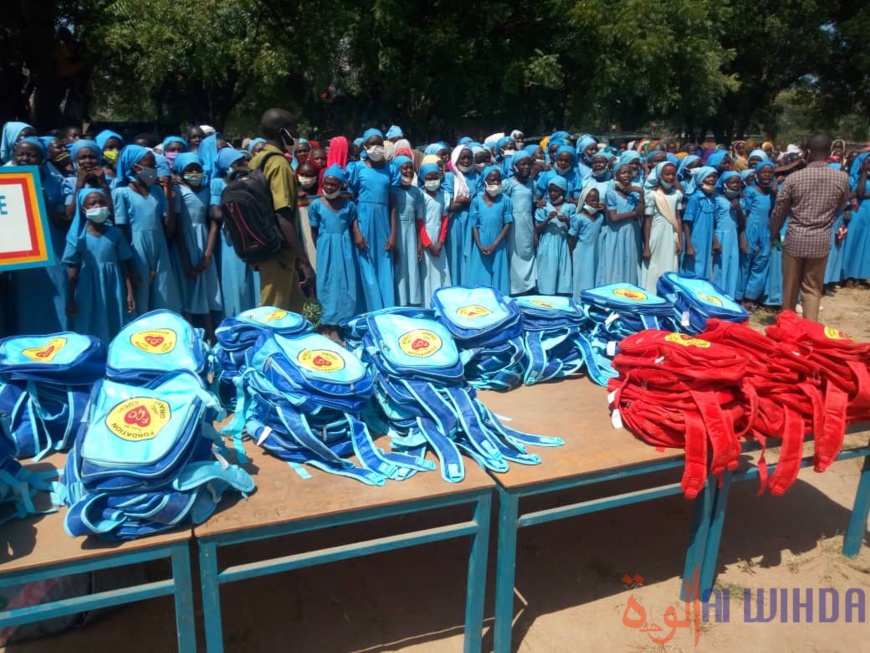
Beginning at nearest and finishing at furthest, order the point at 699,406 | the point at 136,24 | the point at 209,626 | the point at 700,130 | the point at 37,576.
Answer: the point at 37,576
the point at 209,626
the point at 699,406
the point at 136,24
the point at 700,130

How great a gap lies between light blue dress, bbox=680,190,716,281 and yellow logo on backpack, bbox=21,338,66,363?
5739 millimetres

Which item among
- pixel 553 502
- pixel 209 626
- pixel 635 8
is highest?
pixel 635 8

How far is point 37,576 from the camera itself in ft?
6.49

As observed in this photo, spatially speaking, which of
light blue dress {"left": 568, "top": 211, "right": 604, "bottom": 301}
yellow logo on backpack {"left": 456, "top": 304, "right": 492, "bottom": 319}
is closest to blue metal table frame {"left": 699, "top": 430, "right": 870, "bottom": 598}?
yellow logo on backpack {"left": 456, "top": 304, "right": 492, "bottom": 319}

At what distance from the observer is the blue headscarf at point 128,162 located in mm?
4824

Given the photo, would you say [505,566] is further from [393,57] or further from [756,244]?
[393,57]

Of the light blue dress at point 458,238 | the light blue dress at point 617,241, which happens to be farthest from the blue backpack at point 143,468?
the light blue dress at point 617,241

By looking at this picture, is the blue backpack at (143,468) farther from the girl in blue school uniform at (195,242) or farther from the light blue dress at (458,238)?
the light blue dress at (458,238)

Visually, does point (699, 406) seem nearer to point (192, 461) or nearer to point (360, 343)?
point (360, 343)

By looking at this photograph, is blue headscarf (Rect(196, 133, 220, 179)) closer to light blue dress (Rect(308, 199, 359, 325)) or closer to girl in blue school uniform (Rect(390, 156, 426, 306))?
light blue dress (Rect(308, 199, 359, 325))

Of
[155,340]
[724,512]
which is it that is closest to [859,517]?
[724,512]

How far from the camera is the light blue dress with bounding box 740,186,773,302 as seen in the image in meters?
7.09

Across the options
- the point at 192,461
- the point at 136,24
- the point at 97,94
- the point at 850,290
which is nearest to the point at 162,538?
Answer: the point at 192,461

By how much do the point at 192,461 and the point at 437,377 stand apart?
100 cm
